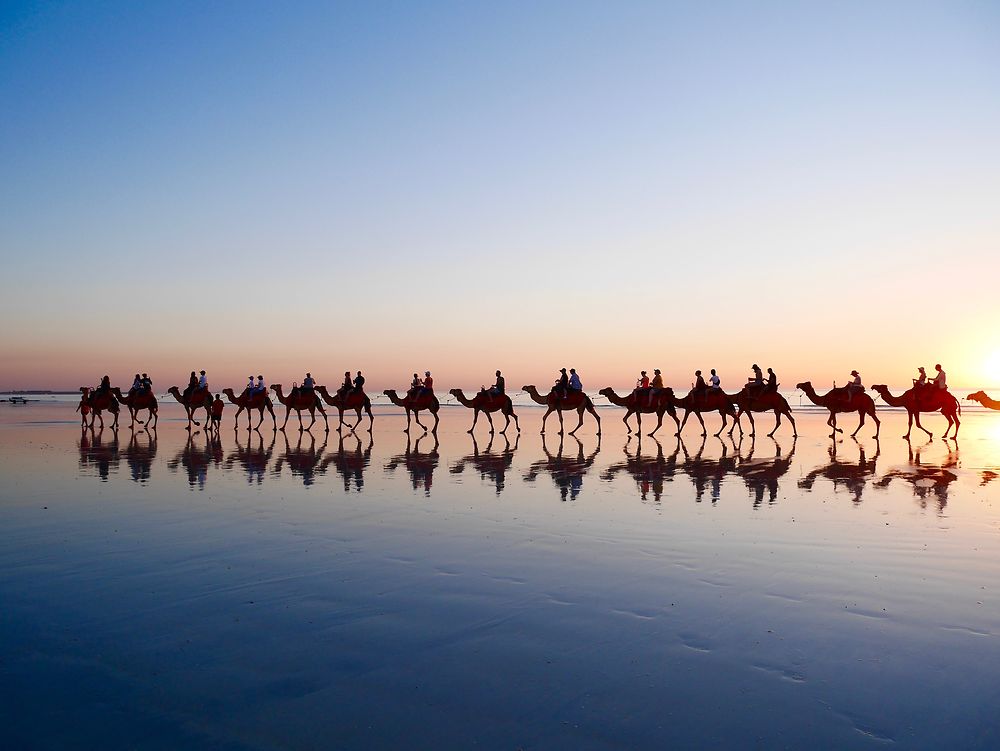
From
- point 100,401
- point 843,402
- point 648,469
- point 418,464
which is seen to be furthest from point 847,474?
point 100,401

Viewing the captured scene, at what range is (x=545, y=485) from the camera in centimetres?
1447

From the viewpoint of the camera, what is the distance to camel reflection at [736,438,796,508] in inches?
518

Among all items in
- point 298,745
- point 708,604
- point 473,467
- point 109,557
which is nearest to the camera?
point 298,745

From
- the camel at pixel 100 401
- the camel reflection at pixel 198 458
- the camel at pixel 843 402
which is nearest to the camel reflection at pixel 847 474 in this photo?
the camel at pixel 843 402

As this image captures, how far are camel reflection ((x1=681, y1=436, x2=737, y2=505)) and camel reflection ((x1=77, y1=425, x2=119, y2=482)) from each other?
39.9ft

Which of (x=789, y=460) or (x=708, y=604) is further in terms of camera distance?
(x=789, y=460)

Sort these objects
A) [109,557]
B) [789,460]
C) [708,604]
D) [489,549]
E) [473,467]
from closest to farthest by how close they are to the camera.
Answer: [708,604] → [109,557] → [489,549] → [473,467] → [789,460]

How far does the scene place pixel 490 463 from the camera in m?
18.6

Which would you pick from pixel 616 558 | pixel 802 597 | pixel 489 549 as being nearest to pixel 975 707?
pixel 802 597

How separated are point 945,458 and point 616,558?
16.2 m

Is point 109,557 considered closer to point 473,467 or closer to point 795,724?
point 795,724

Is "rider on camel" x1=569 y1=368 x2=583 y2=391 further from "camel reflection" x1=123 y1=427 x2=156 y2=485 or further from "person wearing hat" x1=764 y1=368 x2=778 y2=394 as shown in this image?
"camel reflection" x1=123 y1=427 x2=156 y2=485

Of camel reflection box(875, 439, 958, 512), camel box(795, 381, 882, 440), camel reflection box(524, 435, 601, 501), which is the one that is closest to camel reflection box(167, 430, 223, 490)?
camel reflection box(524, 435, 601, 501)

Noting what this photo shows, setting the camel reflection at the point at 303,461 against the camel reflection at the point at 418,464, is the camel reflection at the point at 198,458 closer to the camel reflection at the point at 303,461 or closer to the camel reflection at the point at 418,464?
the camel reflection at the point at 303,461
